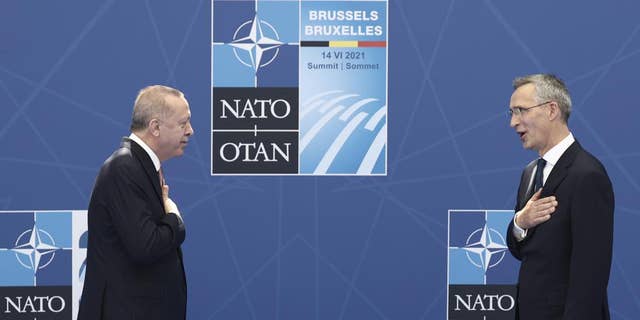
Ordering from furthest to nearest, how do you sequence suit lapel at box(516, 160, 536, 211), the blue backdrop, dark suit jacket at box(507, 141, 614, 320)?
1. the blue backdrop
2. suit lapel at box(516, 160, 536, 211)
3. dark suit jacket at box(507, 141, 614, 320)

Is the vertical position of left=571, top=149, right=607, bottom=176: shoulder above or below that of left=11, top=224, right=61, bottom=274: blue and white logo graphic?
above

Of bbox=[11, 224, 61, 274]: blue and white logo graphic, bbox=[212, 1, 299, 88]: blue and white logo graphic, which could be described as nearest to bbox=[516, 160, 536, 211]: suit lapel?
bbox=[212, 1, 299, 88]: blue and white logo graphic

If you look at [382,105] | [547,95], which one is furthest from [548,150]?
[382,105]

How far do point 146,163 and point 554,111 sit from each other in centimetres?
127

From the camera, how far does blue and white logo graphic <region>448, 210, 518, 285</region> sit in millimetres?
3754

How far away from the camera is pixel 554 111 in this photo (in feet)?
8.16

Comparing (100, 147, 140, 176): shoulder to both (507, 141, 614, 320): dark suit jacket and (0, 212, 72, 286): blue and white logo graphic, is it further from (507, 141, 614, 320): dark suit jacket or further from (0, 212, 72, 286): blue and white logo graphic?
(0, 212, 72, 286): blue and white logo graphic

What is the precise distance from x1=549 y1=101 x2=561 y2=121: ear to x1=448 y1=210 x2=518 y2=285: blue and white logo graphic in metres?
1.32

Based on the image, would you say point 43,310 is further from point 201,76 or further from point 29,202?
point 201,76

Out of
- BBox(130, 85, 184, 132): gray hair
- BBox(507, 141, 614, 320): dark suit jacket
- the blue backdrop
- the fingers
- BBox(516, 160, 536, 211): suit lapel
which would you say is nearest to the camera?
BBox(507, 141, 614, 320): dark suit jacket

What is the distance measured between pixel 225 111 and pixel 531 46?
4.78 feet

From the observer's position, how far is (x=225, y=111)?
371cm

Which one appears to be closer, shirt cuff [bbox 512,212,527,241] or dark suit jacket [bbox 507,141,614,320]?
dark suit jacket [bbox 507,141,614,320]

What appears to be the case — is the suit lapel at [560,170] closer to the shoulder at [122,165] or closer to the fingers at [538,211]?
the fingers at [538,211]
